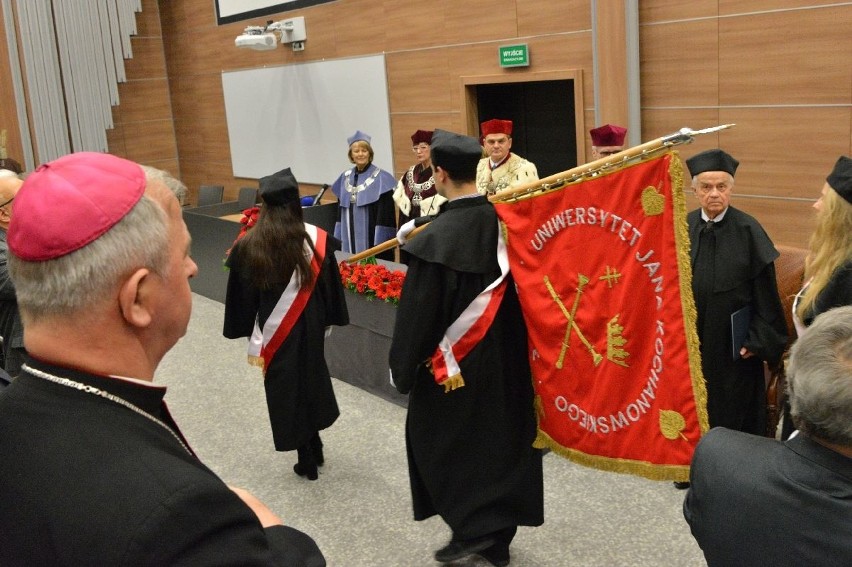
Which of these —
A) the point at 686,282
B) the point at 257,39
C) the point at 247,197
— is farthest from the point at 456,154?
the point at 247,197

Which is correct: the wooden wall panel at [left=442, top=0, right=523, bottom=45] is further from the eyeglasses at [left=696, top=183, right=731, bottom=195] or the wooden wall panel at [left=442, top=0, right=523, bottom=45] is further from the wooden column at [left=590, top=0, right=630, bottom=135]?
the eyeglasses at [left=696, top=183, right=731, bottom=195]

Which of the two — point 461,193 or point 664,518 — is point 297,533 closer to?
point 461,193

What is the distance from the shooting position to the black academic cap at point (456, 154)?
2.91 m

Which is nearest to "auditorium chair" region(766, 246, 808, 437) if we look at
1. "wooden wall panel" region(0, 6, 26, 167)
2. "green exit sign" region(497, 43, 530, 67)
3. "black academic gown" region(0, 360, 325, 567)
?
"black academic gown" region(0, 360, 325, 567)

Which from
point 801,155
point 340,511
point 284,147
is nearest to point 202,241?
point 284,147

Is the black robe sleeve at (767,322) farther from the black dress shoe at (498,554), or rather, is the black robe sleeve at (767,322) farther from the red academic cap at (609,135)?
the red academic cap at (609,135)

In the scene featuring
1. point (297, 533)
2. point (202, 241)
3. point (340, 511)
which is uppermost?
point (297, 533)

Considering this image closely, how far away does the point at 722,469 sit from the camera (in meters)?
1.59

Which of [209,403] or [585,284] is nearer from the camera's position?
[585,284]

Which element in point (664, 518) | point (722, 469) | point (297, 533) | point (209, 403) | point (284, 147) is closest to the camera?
point (297, 533)

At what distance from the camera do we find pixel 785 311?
3824mm

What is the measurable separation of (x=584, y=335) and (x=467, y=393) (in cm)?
57

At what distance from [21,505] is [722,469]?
1272mm

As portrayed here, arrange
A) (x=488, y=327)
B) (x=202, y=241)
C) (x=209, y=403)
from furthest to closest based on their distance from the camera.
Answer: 1. (x=202, y=241)
2. (x=209, y=403)
3. (x=488, y=327)
